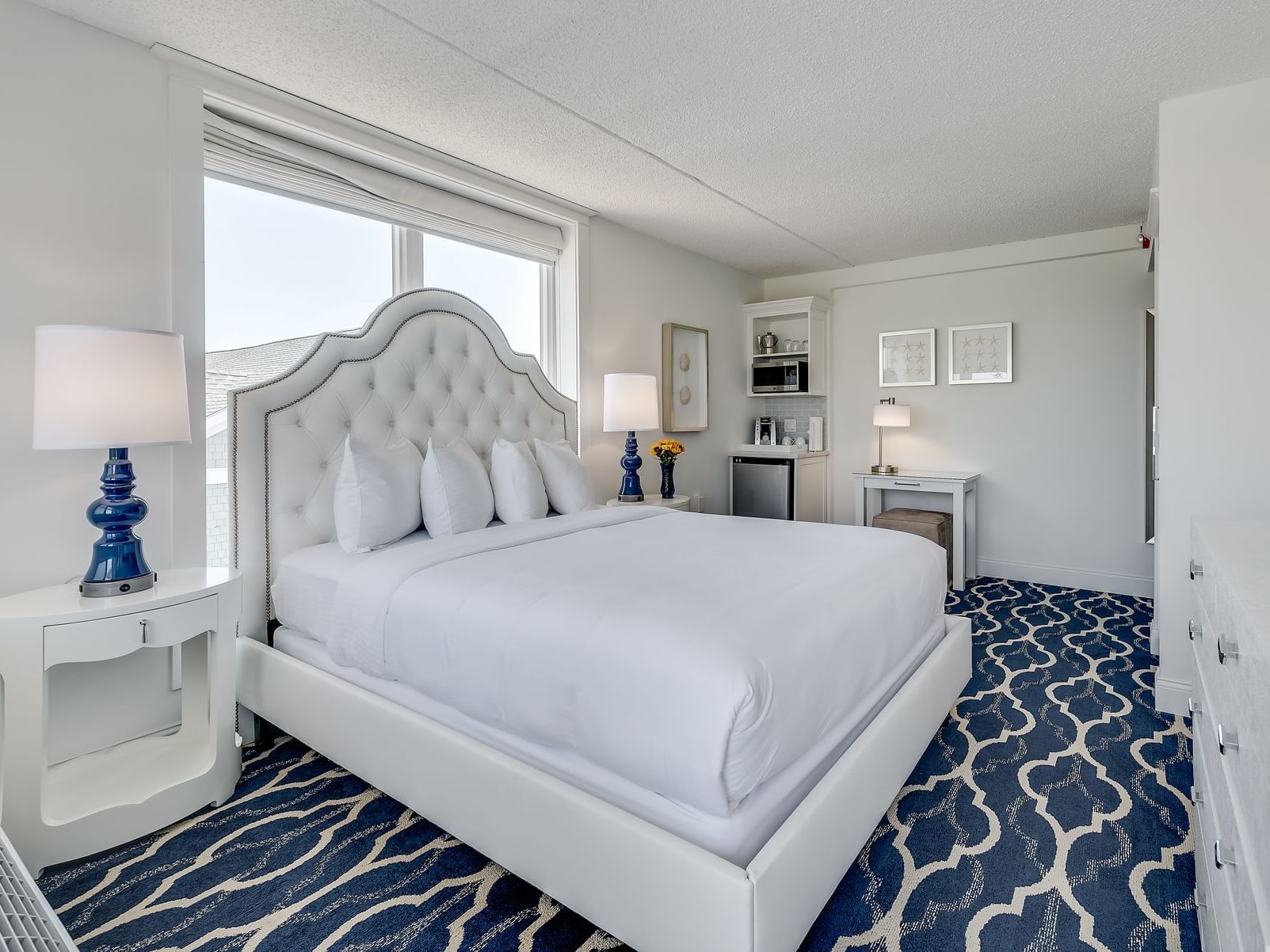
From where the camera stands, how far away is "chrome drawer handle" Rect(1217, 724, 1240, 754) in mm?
1062

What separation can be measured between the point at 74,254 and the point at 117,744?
1648 mm

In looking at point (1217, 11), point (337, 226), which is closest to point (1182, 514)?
point (1217, 11)

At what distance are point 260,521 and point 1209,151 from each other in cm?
398

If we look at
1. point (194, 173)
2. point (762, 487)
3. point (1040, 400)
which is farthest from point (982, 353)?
point (194, 173)

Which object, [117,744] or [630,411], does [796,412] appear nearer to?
[630,411]

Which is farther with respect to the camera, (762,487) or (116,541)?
(762,487)

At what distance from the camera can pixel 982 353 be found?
4.90m

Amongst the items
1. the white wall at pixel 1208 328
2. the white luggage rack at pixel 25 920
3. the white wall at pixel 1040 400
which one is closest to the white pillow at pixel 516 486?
the white luggage rack at pixel 25 920

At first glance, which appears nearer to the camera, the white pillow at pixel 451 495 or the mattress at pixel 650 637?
the mattress at pixel 650 637

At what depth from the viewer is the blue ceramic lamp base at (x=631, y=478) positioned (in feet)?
13.3

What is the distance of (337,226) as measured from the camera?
307cm

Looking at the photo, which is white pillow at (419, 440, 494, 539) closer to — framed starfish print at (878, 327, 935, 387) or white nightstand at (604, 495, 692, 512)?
white nightstand at (604, 495, 692, 512)

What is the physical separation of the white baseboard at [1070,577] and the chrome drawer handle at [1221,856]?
3868mm

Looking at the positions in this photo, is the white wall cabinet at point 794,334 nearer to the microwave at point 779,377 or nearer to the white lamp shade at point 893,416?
the microwave at point 779,377
